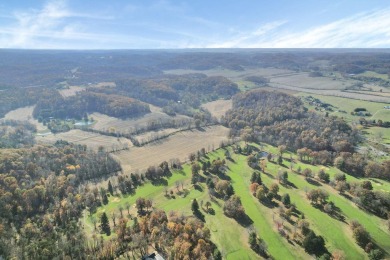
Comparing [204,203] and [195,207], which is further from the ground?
[195,207]

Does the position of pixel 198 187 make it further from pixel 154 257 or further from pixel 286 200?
pixel 154 257

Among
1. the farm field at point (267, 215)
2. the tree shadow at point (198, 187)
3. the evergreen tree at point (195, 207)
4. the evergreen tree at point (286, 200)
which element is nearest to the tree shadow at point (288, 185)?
the farm field at point (267, 215)

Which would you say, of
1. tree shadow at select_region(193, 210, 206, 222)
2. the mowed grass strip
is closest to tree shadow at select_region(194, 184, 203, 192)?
the mowed grass strip

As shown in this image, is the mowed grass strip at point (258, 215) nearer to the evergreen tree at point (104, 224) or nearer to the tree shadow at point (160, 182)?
the tree shadow at point (160, 182)

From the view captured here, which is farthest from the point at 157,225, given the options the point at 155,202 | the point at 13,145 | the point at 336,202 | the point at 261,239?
the point at 13,145

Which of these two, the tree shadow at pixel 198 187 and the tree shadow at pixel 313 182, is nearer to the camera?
the tree shadow at pixel 198 187

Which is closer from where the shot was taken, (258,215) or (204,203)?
(258,215)

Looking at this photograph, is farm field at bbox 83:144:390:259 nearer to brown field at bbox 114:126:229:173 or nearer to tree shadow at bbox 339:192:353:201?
tree shadow at bbox 339:192:353:201

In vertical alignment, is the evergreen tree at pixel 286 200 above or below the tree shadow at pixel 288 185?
above

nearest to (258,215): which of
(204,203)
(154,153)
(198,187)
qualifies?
(204,203)

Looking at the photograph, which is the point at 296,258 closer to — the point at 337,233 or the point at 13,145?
the point at 337,233
